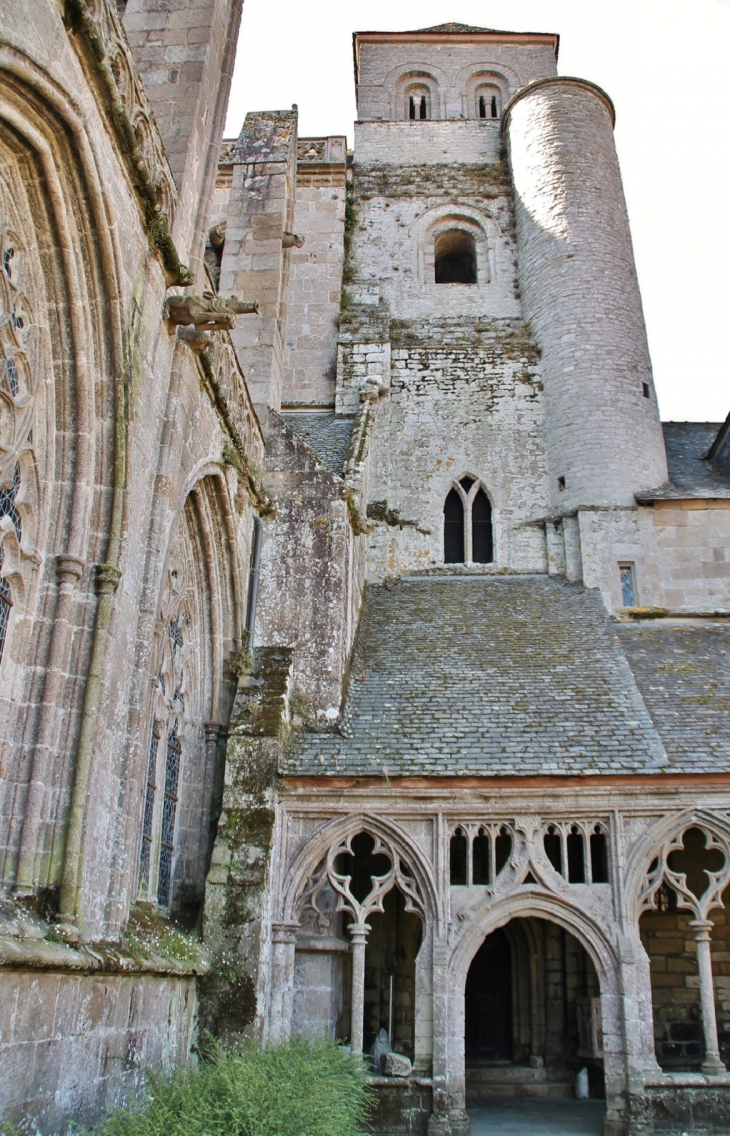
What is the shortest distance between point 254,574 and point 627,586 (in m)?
5.94

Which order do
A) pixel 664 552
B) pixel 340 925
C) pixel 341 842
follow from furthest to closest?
1. pixel 664 552
2. pixel 340 925
3. pixel 341 842

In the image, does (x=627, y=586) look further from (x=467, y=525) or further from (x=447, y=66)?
(x=447, y=66)

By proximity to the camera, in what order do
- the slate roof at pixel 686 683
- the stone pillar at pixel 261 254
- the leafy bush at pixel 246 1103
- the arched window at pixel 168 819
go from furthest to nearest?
the stone pillar at pixel 261 254
the slate roof at pixel 686 683
the arched window at pixel 168 819
the leafy bush at pixel 246 1103

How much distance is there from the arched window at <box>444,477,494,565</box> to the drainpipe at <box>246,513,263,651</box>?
5.07m

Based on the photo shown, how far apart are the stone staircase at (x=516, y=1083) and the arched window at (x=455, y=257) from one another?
44.2 ft

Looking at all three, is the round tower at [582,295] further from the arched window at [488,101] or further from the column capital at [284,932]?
the column capital at [284,932]

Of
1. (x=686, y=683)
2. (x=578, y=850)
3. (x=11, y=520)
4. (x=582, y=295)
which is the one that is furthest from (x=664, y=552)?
(x=11, y=520)

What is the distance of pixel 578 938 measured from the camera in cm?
878

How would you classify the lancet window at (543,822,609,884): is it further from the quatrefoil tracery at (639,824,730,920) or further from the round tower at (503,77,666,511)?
the round tower at (503,77,666,511)

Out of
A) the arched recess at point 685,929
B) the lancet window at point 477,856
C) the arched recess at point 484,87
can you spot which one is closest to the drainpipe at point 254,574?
the lancet window at point 477,856

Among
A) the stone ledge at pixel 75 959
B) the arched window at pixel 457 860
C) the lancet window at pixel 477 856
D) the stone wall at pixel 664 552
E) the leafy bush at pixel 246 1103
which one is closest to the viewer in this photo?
the stone ledge at pixel 75 959

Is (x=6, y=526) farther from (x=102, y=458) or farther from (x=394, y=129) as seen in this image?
(x=394, y=129)

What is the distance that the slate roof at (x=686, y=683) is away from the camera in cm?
938

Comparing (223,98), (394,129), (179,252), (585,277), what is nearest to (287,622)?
(179,252)
